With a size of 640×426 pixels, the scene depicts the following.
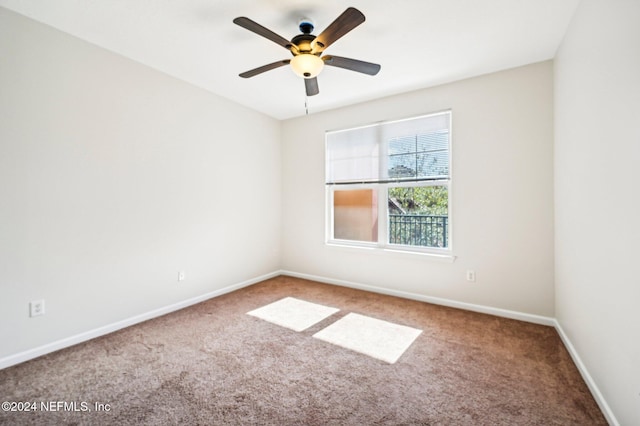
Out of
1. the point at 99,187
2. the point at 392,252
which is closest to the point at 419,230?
the point at 392,252

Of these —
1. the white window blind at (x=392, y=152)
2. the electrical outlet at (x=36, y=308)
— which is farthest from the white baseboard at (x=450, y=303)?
the electrical outlet at (x=36, y=308)

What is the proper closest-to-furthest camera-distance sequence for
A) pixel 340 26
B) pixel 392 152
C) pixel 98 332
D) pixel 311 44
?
pixel 340 26, pixel 311 44, pixel 98 332, pixel 392 152

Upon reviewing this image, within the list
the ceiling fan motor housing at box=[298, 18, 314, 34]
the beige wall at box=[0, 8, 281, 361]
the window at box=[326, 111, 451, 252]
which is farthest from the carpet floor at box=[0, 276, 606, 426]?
the ceiling fan motor housing at box=[298, 18, 314, 34]

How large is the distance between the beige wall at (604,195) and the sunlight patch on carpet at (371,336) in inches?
48.7

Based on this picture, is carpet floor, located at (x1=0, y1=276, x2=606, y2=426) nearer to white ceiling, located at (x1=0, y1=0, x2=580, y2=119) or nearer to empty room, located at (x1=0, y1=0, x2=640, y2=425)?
empty room, located at (x1=0, y1=0, x2=640, y2=425)

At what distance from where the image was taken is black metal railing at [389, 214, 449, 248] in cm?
341

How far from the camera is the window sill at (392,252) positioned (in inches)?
130

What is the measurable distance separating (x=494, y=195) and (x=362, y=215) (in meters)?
1.67

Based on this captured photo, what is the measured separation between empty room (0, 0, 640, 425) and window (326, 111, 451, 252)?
1.2 inches

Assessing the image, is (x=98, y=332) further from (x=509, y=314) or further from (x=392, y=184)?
(x=509, y=314)

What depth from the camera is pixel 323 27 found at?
2.27 metres

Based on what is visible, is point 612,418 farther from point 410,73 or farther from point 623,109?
point 410,73

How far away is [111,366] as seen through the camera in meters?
2.10

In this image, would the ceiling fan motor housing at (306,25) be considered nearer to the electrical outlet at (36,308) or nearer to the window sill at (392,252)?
the window sill at (392,252)
